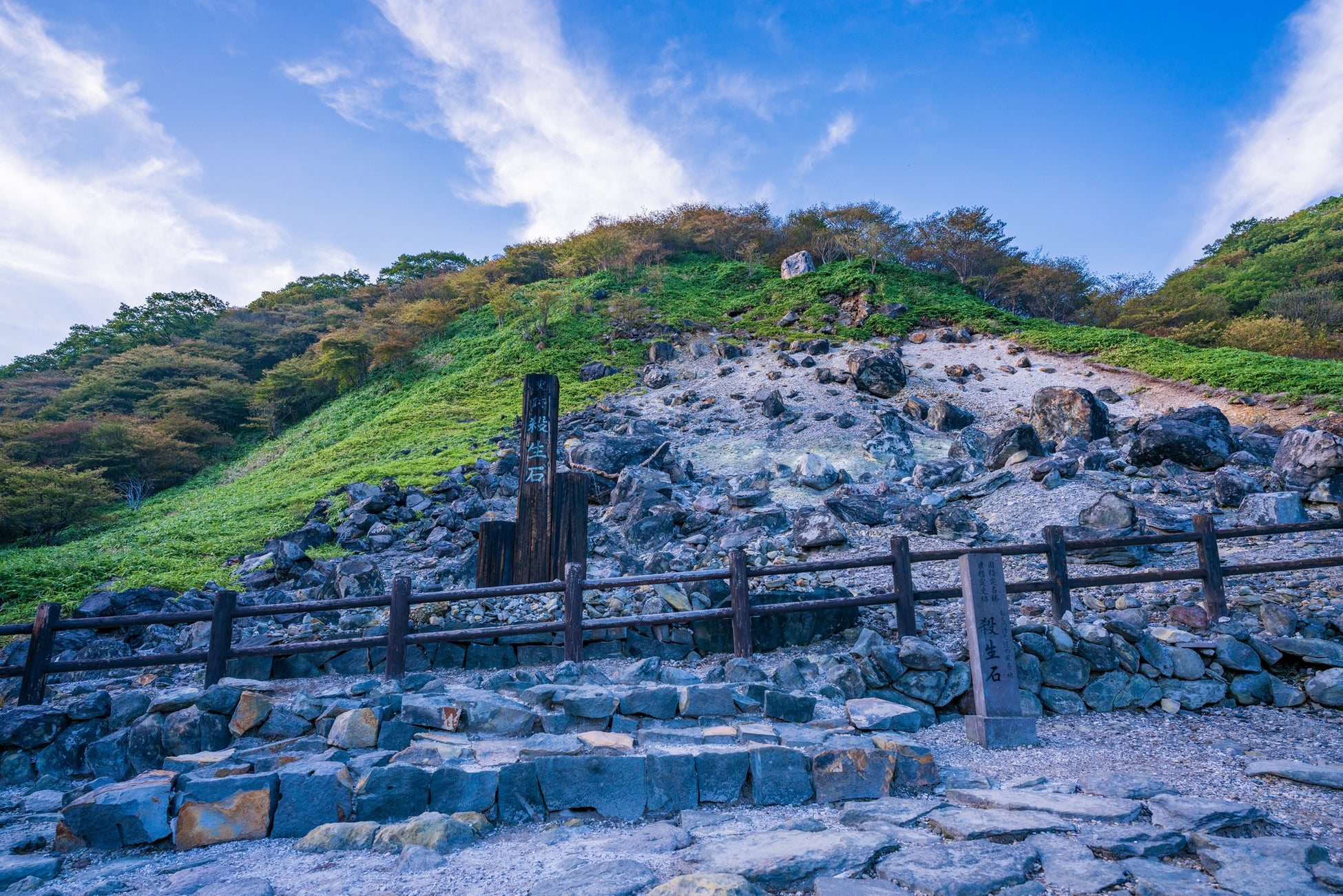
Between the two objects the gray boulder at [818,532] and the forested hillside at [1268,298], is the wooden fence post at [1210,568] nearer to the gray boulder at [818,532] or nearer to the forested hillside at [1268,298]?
the gray boulder at [818,532]

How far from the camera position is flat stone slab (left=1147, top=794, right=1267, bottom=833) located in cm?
319

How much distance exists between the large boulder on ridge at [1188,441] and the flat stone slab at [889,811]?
12.7 m

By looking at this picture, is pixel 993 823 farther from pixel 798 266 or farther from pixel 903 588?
pixel 798 266

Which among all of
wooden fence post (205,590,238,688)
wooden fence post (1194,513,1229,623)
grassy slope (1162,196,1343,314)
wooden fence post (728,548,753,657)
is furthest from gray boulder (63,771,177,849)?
grassy slope (1162,196,1343,314)

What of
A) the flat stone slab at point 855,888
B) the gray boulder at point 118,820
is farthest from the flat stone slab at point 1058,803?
the gray boulder at point 118,820

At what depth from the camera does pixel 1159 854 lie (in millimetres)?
2904

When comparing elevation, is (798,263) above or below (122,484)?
above

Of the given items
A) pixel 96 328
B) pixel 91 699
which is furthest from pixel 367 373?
pixel 91 699

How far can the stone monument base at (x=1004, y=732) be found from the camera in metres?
5.04

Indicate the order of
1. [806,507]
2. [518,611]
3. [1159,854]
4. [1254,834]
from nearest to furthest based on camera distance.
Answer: [1159,854]
[1254,834]
[518,611]
[806,507]

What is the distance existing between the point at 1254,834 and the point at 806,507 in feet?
31.6

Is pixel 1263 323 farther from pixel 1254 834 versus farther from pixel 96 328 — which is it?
pixel 96 328

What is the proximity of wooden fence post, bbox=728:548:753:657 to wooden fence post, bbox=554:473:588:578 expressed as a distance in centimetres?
248

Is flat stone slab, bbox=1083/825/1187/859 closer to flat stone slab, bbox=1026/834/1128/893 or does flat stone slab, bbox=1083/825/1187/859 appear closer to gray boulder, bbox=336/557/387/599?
flat stone slab, bbox=1026/834/1128/893
